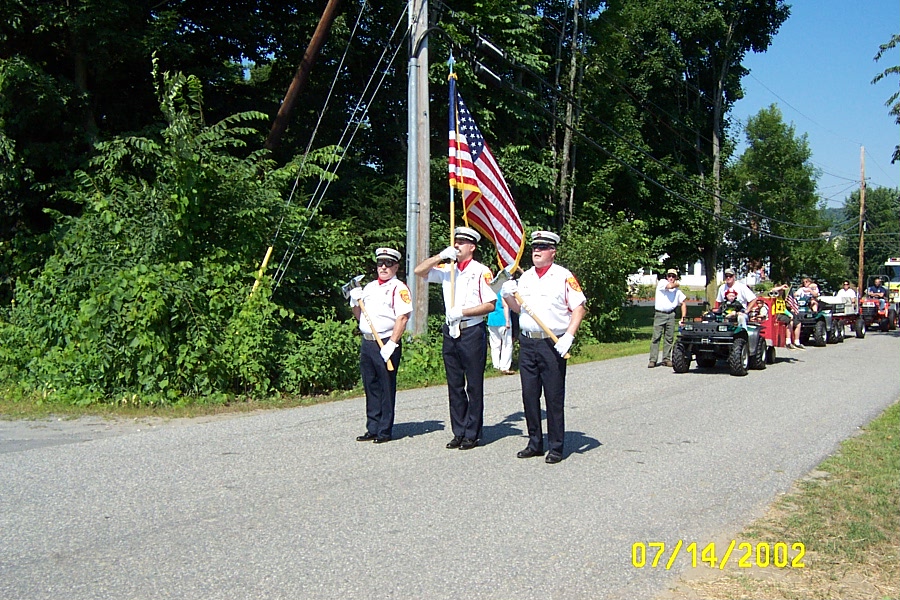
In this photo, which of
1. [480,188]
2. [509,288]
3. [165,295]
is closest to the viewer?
[509,288]

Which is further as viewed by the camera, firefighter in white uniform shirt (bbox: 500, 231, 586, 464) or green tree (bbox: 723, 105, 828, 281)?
green tree (bbox: 723, 105, 828, 281)

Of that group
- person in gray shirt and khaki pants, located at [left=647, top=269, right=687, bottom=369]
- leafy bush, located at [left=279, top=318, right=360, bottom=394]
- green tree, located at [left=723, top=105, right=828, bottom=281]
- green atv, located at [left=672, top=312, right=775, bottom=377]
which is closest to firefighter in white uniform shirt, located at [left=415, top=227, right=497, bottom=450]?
leafy bush, located at [left=279, top=318, right=360, bottom=394]

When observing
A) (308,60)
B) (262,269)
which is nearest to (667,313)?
(262,269)

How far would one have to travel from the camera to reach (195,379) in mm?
11211

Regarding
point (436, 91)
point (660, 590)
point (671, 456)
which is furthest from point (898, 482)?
point (436, 91)

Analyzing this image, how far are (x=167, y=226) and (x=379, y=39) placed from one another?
1452cm

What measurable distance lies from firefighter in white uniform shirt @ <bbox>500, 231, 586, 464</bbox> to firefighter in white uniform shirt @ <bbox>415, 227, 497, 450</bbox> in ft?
1.51

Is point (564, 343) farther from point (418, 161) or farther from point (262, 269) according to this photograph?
point (418, 161)

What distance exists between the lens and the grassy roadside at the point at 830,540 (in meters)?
4.71

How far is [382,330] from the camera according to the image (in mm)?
8352

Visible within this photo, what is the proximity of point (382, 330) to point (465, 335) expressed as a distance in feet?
2.76

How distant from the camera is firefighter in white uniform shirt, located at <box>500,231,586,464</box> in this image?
7.58 meters

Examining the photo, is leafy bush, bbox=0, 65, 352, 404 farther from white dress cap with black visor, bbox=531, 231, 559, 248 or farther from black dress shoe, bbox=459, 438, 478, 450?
white dress cap with black visor, bbox=531, 231, 559, 248

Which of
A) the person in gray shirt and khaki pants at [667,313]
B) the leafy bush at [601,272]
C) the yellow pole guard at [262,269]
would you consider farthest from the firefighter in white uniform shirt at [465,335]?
the leafy bush at [601,272]
